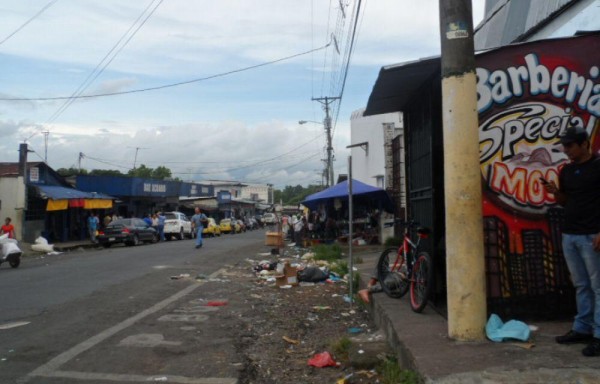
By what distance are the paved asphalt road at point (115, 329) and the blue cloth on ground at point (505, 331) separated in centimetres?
247

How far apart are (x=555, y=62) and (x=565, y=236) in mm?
1940

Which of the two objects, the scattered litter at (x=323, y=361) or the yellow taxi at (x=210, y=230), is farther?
the yellow taxi at (x=210, y=230)

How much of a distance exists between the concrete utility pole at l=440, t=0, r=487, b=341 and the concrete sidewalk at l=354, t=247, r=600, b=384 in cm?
30

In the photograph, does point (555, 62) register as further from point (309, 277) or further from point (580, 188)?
point (309, 277)

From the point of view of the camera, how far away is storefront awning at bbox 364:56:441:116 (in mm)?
5941

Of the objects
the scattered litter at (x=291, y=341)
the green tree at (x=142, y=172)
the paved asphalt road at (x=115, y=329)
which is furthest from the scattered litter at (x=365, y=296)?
the green tree at (x=142, y=172)

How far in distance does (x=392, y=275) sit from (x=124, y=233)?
881 inches

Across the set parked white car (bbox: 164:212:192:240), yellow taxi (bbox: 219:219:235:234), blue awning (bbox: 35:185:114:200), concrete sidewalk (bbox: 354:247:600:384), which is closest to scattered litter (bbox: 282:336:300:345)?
concrete sidewalk (bbox: 354:247:600:384)

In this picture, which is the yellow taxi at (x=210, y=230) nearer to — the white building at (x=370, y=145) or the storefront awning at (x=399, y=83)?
the white building at (x=370, y=145)

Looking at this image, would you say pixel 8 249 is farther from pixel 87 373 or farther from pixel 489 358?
pixel 489 358

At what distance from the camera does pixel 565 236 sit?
470cm

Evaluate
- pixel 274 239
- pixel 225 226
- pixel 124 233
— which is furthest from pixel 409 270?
pixel 225 226

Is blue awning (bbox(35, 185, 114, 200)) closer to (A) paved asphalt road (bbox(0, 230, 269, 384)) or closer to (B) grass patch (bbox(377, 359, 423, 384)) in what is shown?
(A) paved asphalt road (bbox(0, 230, 269, 384))

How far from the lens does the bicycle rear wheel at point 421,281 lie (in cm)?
630
